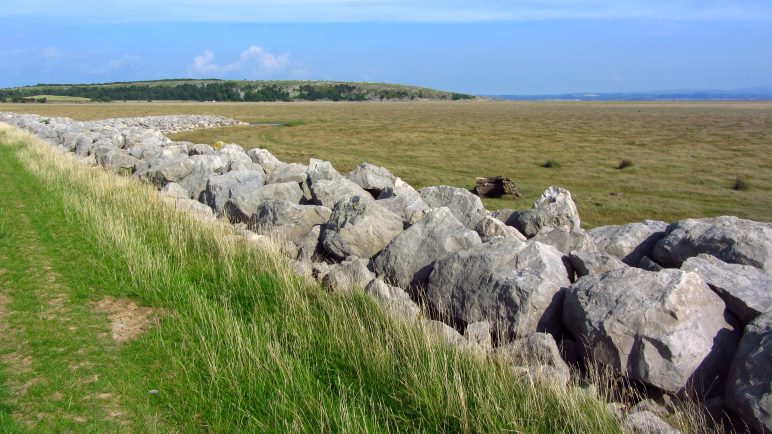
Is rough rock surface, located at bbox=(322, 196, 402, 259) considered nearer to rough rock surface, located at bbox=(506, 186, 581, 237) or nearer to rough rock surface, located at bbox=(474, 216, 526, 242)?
rough rock surface, located at bbox=(474, 216, 526, 242)

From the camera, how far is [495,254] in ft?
20.4

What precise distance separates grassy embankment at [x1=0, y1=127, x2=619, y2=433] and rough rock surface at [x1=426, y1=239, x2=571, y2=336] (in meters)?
1.04

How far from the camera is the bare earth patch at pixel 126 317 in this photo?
554cm

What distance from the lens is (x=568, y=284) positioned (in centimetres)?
602

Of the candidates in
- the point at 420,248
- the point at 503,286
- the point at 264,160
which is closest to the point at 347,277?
the point at 420,248

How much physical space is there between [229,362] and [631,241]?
5202mm

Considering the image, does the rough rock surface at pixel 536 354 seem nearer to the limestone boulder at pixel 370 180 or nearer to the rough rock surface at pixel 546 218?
the rough rock surface at pixel 546 218

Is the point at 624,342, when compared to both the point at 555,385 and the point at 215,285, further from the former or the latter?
the point at 215,285

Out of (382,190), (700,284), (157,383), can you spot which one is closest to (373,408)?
(157,383)

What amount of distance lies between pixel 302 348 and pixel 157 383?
1.13m

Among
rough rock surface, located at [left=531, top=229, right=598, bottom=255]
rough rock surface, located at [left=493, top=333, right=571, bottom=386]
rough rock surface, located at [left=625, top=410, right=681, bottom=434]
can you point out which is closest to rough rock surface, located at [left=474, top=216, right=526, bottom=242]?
rough rock surface, located at [left=531, top=229, right=598, bottom=255]

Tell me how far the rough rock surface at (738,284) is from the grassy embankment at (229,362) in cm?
201

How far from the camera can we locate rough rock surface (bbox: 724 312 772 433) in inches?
158

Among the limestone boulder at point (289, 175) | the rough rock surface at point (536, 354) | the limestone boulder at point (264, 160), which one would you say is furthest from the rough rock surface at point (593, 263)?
the limestone boulder at point (264, 160)
